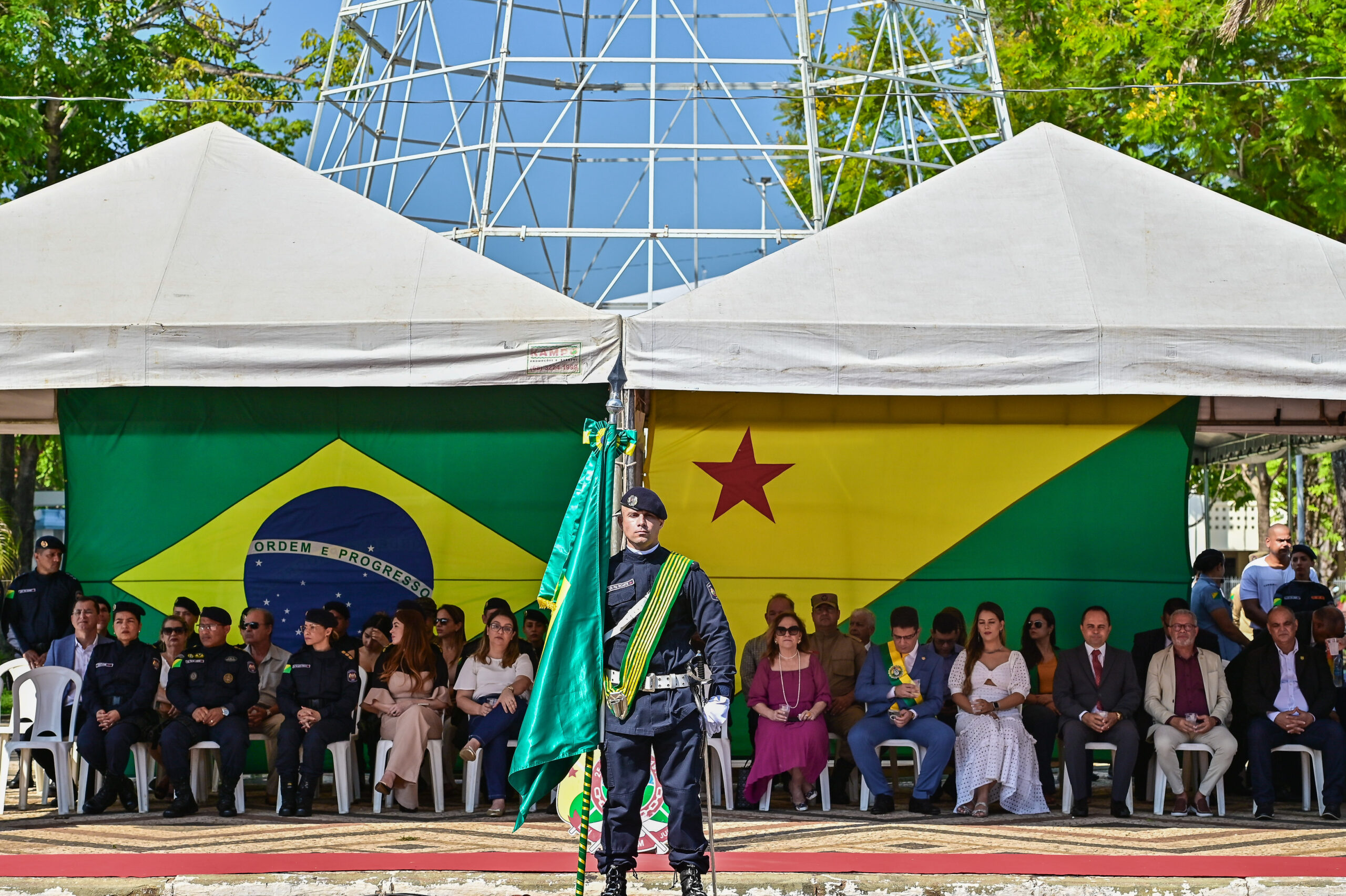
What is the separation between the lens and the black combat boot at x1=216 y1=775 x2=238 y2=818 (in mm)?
8102

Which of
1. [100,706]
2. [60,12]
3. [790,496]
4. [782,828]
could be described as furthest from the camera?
[60,12]

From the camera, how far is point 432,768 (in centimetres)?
843

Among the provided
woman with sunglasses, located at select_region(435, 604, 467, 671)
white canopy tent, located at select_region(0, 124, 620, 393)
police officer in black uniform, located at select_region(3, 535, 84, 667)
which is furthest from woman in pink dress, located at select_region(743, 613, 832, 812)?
police officer in black uniform, located at select_region(3, 535, 84, 667)

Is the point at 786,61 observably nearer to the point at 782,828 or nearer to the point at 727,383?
the point at 727,383

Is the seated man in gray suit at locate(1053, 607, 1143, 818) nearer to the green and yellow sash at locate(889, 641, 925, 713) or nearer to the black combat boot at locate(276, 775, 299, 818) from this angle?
the green and yellow sash at locate(889, 641, 925, 713)

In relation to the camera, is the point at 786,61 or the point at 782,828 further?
the point at 786,61

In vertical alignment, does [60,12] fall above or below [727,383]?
above

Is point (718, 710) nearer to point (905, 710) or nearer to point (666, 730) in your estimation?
point (666, 730)

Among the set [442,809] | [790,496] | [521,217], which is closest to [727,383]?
[790,496]

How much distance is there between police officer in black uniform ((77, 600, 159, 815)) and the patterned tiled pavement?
0.59ft

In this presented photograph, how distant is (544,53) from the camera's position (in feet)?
63.6

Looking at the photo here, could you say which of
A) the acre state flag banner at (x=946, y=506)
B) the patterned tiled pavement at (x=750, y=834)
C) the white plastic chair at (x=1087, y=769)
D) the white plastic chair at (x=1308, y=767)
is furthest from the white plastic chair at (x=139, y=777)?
the white plastic chair at (x=1308, y=767)

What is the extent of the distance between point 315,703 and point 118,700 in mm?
1103

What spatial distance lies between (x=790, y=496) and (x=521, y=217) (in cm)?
1166
